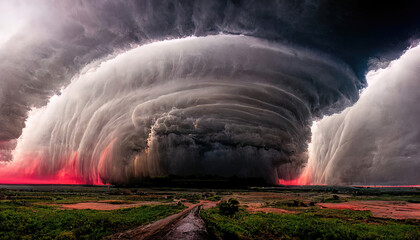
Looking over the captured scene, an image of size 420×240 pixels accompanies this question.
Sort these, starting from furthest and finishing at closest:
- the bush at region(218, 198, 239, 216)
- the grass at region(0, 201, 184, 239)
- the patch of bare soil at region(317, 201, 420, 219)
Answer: the patch of bare soil at region(317, 201, 420, 219) → the bush at region(218, 198, 239, 216) → the grass at region(0, 201, 184, 239)

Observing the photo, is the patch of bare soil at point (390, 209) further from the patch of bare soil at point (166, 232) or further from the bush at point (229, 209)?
the patch of bare soil at point (166, 232)

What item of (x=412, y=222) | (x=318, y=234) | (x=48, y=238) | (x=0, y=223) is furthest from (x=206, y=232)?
(x=412, y=222)

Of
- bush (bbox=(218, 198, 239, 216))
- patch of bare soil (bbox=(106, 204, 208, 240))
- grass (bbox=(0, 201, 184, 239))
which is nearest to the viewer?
grass (bbox=(0, 201, 184, 239))

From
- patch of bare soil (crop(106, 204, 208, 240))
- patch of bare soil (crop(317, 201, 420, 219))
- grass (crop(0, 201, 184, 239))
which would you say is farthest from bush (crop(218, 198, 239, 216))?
patch of bare soil (crop(317, 201, 420, 219))

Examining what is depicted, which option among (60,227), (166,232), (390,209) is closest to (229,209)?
(166,232)

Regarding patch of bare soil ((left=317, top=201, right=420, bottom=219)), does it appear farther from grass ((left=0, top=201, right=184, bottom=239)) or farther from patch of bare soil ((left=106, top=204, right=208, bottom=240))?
grass ((left=0, top=201, right=184, bottom=239))

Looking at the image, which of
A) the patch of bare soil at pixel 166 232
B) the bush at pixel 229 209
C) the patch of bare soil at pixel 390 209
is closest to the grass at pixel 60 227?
the patch of bare soil at pixel 166 232

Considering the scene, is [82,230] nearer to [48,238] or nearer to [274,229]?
[48,238]

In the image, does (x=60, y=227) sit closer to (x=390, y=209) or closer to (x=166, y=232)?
(x=166, y=232)

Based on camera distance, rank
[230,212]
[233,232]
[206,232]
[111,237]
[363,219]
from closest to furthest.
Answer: [111,237]
[233,232]
[206,232]
[363,219]
[230,212]

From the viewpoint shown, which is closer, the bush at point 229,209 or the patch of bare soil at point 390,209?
the bush at point 229,209

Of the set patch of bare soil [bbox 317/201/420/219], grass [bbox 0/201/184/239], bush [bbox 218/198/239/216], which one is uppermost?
grass [bbox 0/201/184/239]
